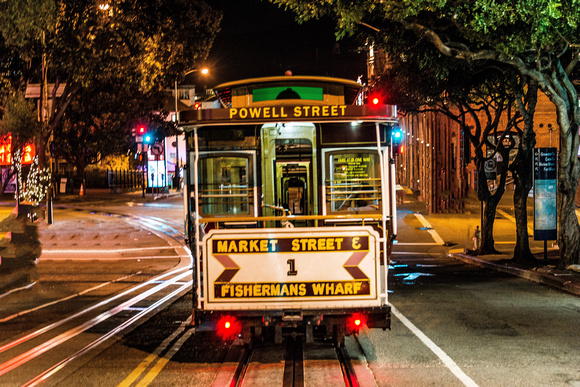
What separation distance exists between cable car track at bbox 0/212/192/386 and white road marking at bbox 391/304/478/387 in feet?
14.5

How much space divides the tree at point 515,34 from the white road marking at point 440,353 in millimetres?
6019

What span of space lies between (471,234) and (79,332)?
21242 millimetres

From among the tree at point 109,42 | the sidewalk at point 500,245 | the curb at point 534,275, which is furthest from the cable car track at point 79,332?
the tree at point 109,42

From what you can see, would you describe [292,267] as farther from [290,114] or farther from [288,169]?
[288,169]

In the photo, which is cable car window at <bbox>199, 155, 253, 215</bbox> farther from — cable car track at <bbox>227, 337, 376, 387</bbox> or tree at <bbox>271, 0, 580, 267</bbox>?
tree at <bbox>271, 0, 580, 267</bbox>

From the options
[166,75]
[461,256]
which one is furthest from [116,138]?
[461,256]

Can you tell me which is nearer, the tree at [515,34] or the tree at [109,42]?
the tree at [515,34]

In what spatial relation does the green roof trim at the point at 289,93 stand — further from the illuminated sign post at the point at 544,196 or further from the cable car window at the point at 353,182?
the illuminated sign post at the point at 544,196

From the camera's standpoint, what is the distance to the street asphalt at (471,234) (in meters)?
14.4

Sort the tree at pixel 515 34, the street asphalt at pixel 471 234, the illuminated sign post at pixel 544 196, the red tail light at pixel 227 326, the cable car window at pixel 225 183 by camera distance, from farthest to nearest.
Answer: the illuminated sign post at pixel 544 196 < the street asphalt at pixel 471 234 < the tree at pixel 515 34 < the cable car window at pixel 225 183 < the red tail light at pixel 227 326

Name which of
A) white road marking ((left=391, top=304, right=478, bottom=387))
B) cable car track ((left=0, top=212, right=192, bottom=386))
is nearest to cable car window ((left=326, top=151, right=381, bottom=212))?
white road marking ((left=391, top=304, right=478, bottom=387))

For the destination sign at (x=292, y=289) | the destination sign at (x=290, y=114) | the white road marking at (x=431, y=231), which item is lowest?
the white road marking at (x=431, y=231)

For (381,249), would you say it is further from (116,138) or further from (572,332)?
(116,138)

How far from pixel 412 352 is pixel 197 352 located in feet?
9.49
